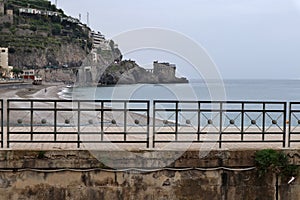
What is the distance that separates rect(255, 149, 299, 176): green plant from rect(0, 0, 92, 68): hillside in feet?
418

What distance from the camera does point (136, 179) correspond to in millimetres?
8328

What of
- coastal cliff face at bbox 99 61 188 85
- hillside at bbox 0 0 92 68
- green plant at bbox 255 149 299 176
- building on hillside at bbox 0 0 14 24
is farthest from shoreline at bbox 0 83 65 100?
building on hillside at bbox 0 0 14 24

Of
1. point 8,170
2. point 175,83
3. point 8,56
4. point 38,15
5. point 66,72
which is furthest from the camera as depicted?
point 38,15

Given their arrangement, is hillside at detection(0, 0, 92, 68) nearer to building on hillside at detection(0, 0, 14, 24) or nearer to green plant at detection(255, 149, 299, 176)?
building on hillside at detection(0, 0, 14, 24)

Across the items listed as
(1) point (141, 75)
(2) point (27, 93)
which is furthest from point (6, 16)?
(1) point (141, 75)

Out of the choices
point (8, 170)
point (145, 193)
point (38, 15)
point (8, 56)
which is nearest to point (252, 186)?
point (145, 193)

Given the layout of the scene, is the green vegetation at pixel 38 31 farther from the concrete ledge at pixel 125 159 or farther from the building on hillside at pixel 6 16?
the concrete ledge at pixel 125 159

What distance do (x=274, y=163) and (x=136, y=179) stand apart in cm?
284

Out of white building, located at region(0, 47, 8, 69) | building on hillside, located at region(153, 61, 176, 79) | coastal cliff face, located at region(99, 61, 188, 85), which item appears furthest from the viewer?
white building, located at region(0, 47, 8, 69)

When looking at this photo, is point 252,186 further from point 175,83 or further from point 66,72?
point 66,72

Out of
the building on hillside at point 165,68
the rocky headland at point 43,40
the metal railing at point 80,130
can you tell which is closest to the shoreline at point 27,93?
the metal railing at point 80,130

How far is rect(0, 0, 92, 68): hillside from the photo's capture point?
5536 inches

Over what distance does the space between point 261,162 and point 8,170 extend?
16.5 feet

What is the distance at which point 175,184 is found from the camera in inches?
332
